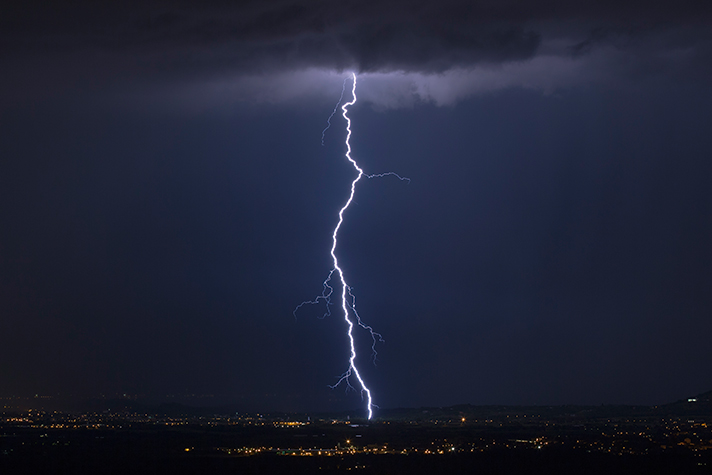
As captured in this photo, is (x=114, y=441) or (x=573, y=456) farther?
(x=114, y=441)

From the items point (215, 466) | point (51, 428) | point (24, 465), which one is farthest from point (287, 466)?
point (51, 428)

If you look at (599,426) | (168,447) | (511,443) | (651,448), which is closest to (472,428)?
(599,426)

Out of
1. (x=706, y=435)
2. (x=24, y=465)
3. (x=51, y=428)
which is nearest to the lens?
(x=24, y=465)

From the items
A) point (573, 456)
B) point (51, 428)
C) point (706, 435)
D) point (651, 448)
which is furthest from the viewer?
point (51, 428)

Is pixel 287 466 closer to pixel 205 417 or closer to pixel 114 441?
pixel 114 441

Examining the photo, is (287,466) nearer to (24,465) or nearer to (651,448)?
(24,465)

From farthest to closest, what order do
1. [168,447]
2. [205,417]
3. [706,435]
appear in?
[205,417] → [706,435] → [168,447]
